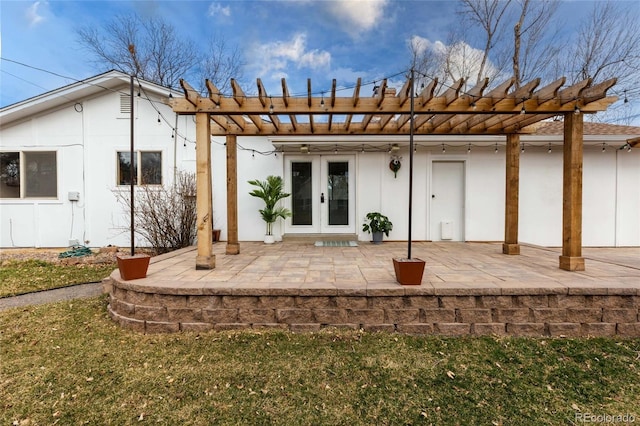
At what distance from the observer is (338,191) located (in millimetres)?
6840

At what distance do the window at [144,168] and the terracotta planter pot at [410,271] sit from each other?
6198mm

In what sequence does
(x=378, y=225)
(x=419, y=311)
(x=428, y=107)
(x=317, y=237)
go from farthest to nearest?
(x=317, y=237) < (x=378, y=225) < (x=428, y=107) < (x=419, y=311)

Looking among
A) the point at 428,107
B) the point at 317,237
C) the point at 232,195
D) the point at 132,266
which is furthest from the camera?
the point at 317,237

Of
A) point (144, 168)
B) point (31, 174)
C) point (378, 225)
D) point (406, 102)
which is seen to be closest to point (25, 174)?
point (31, 174)

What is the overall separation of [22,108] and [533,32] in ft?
49.2

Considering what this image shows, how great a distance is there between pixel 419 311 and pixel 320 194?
4.28 meters

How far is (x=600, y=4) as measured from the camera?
9.12 m

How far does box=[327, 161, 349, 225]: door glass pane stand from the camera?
6.83 meters

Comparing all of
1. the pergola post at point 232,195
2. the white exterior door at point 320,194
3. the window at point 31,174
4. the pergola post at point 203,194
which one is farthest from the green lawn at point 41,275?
the white exterior door at point 320,194

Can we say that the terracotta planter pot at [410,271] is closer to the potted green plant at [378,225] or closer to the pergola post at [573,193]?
the pergola post at [573,193]

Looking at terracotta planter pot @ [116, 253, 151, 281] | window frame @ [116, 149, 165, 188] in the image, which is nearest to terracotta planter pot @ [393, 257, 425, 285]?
terracotta planter pot @ [116, 253, 151, 281]

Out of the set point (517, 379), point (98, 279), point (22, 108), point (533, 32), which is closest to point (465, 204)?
point (517, 379)

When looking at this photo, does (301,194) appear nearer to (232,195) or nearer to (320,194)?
(320,194)

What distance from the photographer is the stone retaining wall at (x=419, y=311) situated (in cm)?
288
